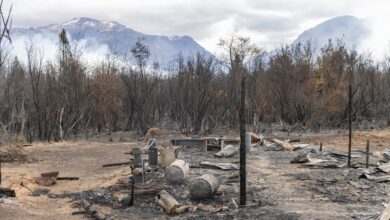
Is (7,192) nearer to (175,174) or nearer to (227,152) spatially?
(175,174)

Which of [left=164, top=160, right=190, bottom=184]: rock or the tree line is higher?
→ the tree line

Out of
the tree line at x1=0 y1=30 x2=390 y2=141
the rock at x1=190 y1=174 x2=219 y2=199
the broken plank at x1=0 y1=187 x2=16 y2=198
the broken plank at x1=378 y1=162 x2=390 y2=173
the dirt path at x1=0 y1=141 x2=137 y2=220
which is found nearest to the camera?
the dirt path at x1=0 y1=141 x2=137 y2=220

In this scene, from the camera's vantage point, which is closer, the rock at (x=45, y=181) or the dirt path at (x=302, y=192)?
the dirt path at (x=302, y=192)

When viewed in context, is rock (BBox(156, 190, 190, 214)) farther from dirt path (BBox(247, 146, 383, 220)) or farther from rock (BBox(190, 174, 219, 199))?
dirt path (BBox(247, 146, 383, 220))

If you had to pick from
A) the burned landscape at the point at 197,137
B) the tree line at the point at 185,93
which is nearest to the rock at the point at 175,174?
the burned landscape at the point at 197,137

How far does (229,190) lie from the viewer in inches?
414

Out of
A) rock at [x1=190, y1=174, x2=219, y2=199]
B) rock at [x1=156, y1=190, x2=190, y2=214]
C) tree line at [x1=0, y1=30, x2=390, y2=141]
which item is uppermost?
tree line at [x1=0, y1=30, x2=390, y2=141]

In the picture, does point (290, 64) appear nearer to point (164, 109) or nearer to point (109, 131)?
point (164, 109)

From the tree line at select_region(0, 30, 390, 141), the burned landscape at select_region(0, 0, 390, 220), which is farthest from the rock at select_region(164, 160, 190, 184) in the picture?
the tree line at select_region(0, 30, 390, 141)

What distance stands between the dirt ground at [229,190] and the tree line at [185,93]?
24.3ft

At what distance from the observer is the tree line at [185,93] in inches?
958

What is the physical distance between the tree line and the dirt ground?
7392 millimetres

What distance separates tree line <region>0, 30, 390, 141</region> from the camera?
24.3 m

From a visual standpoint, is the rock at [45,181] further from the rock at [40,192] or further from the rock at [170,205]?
the rock at [170,205]
